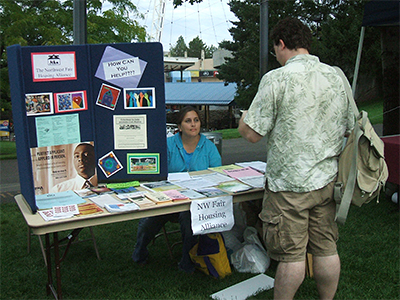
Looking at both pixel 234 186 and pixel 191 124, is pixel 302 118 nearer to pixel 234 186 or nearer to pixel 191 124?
pixel 234 186

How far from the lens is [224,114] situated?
31000 mm

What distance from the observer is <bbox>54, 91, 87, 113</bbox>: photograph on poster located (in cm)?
255

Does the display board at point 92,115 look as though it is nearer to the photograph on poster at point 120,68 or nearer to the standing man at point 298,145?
the photograph on poster at point 120,68

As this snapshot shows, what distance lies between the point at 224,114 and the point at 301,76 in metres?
29.1

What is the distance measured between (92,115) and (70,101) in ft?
0.58

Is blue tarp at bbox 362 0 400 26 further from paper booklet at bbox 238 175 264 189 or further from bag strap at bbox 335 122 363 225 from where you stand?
bag strap at bbox 335 122 363 225

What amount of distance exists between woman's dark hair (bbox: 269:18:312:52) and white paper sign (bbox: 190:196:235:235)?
1.06 metres

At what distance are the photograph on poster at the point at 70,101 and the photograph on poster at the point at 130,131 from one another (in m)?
0.26

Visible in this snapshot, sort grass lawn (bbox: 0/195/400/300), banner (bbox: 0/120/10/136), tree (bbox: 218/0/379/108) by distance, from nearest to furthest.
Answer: grass lawn (bbox: 0/195/400/300) < tree (bbox: 218/0/379/108) < banner (bbox: 0/120/10/136)

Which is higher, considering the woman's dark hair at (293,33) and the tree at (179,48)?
the tree at (179,48)

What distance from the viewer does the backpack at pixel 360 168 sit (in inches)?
81.1

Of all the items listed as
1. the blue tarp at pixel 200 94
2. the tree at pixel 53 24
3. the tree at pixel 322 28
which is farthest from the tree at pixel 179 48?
the tree at pixel 53 24

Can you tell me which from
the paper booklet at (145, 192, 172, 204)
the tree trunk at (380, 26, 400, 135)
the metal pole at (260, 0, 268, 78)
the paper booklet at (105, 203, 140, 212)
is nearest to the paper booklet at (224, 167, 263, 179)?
the paper booklet at (145, 192, 172, 204)

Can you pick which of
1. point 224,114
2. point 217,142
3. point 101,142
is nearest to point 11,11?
point 217,142
